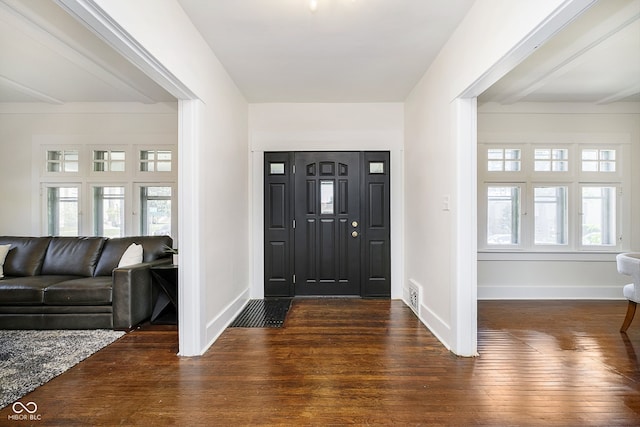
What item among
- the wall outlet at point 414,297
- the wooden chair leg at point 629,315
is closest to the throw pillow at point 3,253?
the wall outlet at point 414,297

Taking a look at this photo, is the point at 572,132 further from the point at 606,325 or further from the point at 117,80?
the point at 117,80

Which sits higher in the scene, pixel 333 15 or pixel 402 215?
pixel 333 15

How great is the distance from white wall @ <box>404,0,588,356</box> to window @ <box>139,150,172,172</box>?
10.8ft

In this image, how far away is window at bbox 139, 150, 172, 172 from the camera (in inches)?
166

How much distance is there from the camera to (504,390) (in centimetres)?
200

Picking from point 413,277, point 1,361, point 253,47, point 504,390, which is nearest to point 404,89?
point 253,47

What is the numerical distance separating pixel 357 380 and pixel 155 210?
11.6 ft

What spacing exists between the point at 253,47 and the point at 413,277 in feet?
9.85

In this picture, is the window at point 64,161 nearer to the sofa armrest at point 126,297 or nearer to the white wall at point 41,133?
the white wall at point 41,133

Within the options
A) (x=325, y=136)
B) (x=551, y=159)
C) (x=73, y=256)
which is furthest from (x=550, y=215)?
(x=73, y=256)

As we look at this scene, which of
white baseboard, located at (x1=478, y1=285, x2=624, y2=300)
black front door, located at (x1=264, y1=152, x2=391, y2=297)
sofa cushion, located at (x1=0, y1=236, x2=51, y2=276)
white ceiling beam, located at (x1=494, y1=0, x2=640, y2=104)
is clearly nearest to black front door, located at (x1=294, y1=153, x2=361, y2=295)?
black front door, located at (x1=264, y1=152, x2=391, y2=297)

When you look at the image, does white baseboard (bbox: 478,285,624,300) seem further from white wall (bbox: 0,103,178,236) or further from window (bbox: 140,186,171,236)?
white wall (bbox: 0,103,178,236)

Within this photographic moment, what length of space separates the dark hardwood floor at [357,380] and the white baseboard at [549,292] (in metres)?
0.93

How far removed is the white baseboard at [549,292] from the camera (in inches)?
159
